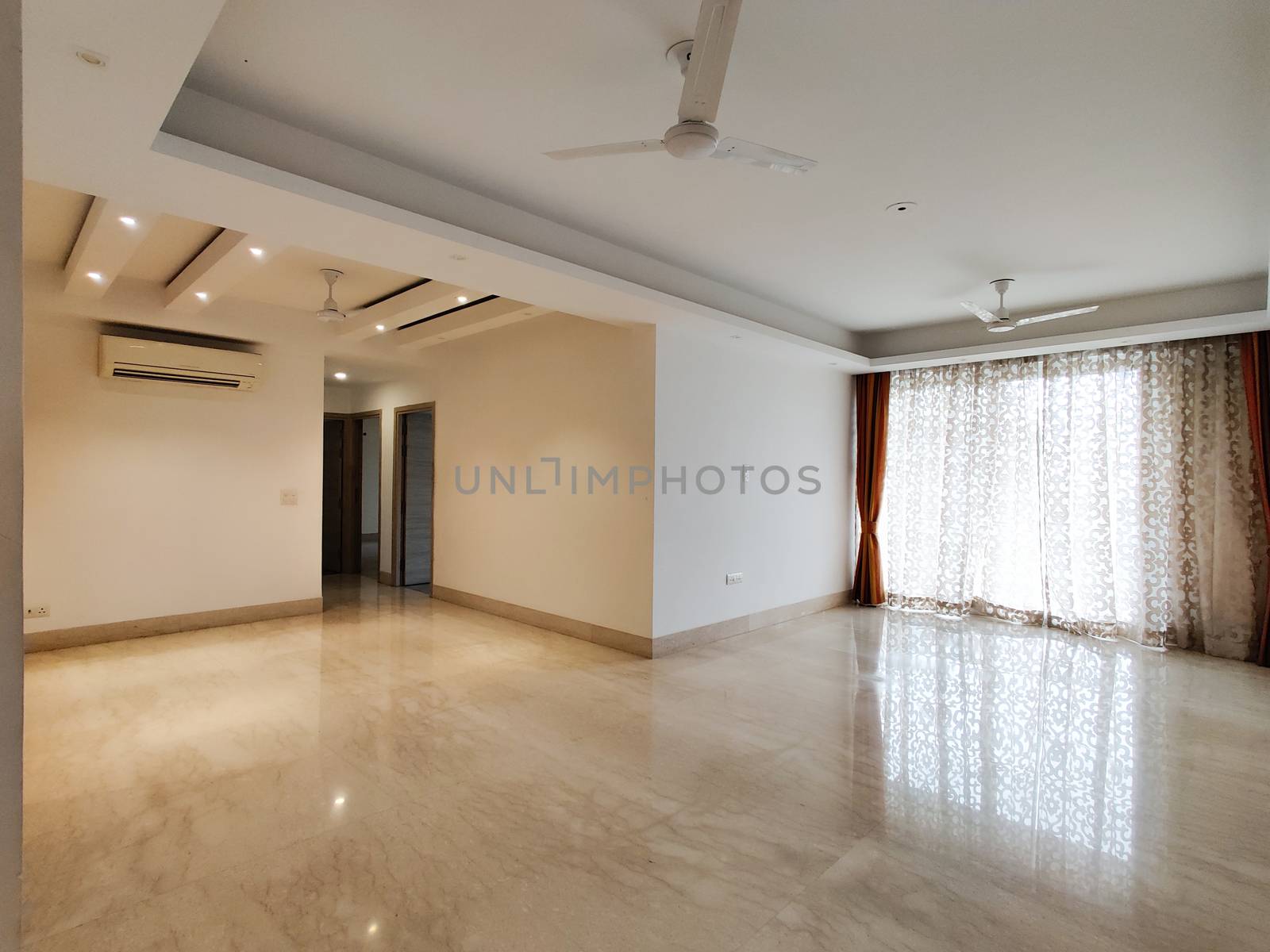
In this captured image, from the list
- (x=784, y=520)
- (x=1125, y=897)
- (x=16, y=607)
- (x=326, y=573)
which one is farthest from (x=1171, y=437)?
(x=326, y=573)

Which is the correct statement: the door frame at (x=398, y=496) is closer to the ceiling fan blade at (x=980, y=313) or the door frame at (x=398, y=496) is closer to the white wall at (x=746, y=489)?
the white wall at (x=746, y=489)

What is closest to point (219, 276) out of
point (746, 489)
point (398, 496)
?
point (398, 496)

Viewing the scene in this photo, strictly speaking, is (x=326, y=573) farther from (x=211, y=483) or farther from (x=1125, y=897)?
(x=1125, y=897)

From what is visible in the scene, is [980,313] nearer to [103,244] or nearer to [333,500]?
[103,244]

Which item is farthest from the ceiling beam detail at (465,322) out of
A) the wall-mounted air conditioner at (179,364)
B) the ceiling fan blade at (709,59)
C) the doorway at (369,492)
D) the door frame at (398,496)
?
the ceiling fan blade at (709,59)

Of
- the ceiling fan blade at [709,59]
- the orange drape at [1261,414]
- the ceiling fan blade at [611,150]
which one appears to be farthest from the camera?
the orange drape at [1261,414]

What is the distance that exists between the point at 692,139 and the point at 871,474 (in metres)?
5.85

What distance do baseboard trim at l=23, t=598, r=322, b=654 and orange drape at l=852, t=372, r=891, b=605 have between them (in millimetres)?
5778

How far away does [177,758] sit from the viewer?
3264 mm

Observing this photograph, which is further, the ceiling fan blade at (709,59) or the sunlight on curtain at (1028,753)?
the sunlight on curtain at (1028,753)

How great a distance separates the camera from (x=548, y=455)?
19.6 feet

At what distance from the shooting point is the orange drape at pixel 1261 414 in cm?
515

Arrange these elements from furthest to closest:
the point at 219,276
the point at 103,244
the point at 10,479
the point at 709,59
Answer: the point at 219,276 → the point at 103,244 → the point at 709,59 → the point at 10,479

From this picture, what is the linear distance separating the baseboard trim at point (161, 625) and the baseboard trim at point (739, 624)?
143 inches
